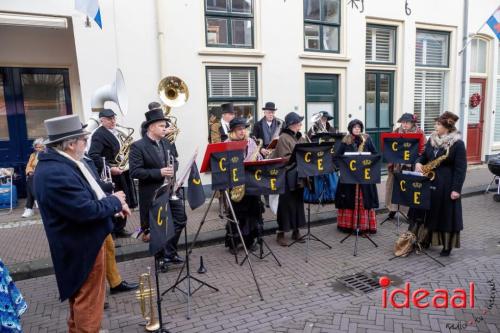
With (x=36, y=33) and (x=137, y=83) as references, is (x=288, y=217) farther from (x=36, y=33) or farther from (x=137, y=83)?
(x=36, y=33)

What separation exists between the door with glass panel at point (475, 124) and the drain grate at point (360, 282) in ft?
31.3

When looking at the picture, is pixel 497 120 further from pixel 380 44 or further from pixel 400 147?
pixel 400 147

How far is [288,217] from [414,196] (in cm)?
183

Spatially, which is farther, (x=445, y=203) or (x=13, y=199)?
(x=13, y=199)

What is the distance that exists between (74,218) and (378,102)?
9.35 metres

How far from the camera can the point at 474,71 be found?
1191cm

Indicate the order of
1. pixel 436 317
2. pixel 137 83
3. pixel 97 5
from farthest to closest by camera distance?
pixel 137 83
pixel 97 5
pixel 436 317

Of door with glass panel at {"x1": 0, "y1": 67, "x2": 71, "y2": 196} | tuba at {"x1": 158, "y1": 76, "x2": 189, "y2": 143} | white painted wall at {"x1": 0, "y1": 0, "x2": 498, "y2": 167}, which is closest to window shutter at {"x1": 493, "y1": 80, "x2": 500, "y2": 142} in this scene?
white painted wall at {"x1": 0, "y1": 0, "x2": 498, "y2": 167}

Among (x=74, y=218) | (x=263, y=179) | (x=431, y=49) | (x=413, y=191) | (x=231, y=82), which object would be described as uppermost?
(x=431, y=49)

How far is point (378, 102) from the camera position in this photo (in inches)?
410

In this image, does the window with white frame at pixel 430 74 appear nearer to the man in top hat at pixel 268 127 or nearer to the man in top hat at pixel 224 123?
the man in top hat at pixel 268 127

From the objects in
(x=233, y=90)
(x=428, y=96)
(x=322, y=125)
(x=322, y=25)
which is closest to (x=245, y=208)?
(x=322, y=125)

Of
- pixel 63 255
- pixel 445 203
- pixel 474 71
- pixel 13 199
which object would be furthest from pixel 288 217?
pixel 474 71

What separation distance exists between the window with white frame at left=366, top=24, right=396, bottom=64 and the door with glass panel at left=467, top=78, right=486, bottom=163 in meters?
3.40
